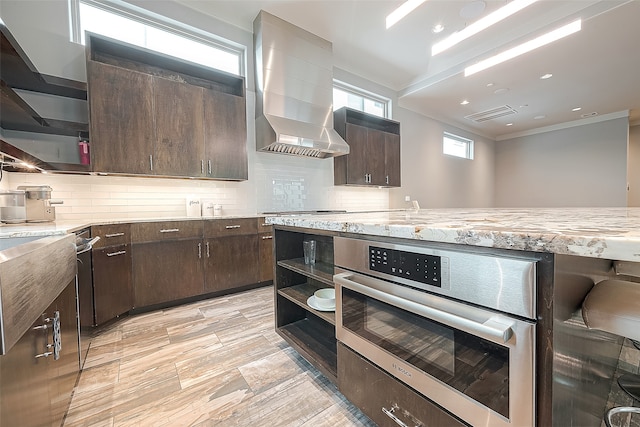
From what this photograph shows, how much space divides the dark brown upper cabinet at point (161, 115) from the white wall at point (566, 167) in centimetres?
765

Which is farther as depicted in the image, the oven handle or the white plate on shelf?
the white plate on shelf

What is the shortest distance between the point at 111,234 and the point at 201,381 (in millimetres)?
1475

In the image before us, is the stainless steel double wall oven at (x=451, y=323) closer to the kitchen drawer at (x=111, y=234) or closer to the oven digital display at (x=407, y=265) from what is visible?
the oven digital display at (x=407, y=265)

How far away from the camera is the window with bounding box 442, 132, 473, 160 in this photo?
6.15 metres

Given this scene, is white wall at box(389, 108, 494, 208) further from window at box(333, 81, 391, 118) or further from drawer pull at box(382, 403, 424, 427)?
drawer pull at box(382, 403, 424, 427)

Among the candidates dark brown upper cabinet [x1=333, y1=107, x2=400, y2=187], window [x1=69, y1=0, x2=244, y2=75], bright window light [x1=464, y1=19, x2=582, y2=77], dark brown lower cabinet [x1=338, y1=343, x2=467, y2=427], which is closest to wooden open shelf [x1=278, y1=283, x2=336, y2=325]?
dark brown lower cabinet [x1=338, y1=343, x2=467, y2=427]

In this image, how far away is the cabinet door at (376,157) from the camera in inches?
168

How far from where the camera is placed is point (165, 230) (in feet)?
8.06

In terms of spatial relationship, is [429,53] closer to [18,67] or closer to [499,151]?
[18,67]

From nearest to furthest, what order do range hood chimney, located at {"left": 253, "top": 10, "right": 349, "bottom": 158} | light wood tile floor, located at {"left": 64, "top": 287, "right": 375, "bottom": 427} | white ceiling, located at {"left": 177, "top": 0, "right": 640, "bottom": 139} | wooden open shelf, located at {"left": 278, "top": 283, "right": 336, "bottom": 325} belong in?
light wood tile floor, located at {"left": 64, "top": 287, "right": 375, "bottom": 427} < wooden open shelf, located at {"left": 278, "top": 283, "right": 336, "bottom": 325} < white ceiling, located at {"left": 177, "top": 0, "right": 640, "bottom": 139} < range hood chimney, located at {"left": 253, "top": 10, "right": 349, "bottom": 158}

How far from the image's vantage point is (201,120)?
9.02 ft

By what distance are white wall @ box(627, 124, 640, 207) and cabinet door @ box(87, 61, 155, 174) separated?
9664 millimetres

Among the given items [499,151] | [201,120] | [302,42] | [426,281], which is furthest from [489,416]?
[499,151]

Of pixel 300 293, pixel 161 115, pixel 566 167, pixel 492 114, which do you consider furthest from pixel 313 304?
pixel 566 167
